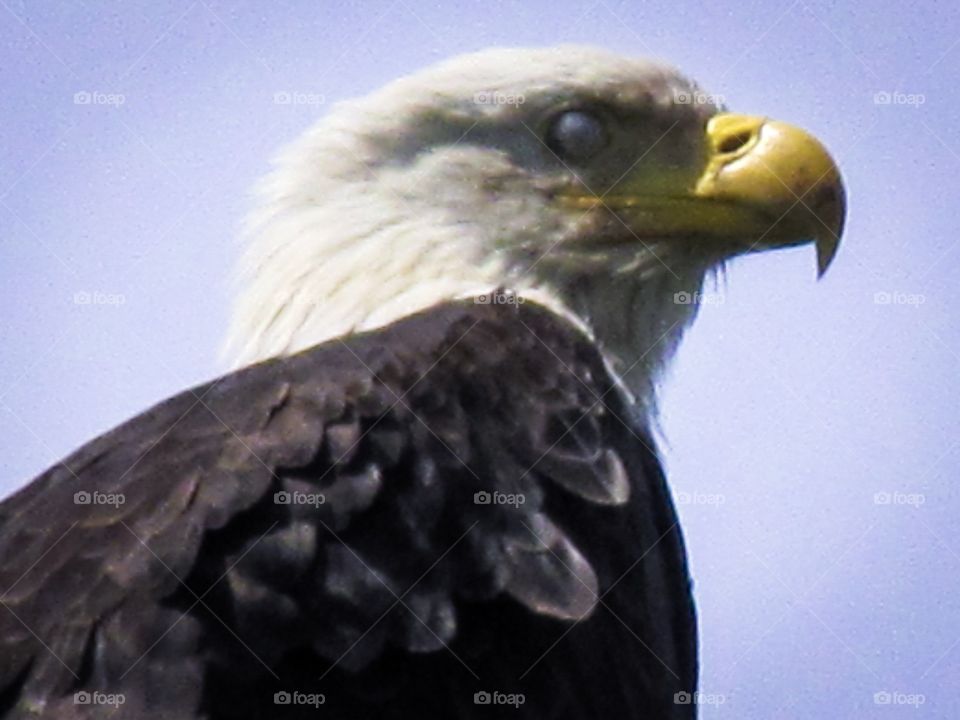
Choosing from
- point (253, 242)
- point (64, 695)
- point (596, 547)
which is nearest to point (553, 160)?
point (253, 242)

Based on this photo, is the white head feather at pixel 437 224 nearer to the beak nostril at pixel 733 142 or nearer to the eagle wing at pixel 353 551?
the beak nostril at pixel 733 142

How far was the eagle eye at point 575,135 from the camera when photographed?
6.64 metres

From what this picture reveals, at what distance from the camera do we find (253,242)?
267 inches

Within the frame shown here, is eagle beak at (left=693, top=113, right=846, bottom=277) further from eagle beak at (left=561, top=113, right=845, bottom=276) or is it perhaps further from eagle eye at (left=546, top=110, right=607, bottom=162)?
eagle eye at (left=546, top=110, right=607, bottom=162)

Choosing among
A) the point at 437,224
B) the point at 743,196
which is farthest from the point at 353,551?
the point at 743,196

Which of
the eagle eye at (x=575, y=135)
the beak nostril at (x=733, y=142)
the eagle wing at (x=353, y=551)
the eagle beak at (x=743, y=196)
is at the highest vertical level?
the eagle eye at (x=575, y=135)

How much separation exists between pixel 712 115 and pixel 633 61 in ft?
1.01

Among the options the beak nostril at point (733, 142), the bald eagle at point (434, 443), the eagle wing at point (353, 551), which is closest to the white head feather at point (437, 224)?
the bald eagle at point (434, 443)

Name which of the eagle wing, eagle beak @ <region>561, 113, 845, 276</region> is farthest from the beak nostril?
the eagle wing

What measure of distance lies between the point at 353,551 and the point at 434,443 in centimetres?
39

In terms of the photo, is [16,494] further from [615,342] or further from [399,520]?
[615,342]

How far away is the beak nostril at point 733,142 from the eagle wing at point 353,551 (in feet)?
3.51

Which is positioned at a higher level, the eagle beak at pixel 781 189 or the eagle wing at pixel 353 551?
the eagle beak at pixel 781 189

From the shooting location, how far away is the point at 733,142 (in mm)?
6762
